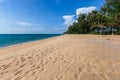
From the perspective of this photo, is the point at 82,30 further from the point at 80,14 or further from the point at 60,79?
the point at 60,79

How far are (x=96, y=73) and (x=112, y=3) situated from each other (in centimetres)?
4462

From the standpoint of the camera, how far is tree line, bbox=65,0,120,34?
38.3 metres

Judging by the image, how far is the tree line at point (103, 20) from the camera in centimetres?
3830

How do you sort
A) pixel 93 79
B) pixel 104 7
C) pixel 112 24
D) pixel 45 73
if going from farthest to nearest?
1. pixel 104 7
2. pixel 112 24
3. pixel 45 73
4. pixel 93 79

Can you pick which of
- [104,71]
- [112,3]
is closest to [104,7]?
[112,3]

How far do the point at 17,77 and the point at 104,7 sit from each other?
156ft

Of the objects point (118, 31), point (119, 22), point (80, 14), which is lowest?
point (118, 31)

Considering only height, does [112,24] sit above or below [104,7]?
below

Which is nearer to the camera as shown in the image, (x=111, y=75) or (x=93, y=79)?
(x=93, y=79)

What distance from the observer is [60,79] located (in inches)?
148

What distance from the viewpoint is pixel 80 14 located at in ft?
200

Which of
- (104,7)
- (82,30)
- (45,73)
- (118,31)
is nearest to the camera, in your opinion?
(45,73)

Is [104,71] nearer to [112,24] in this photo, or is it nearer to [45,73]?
[45,73]

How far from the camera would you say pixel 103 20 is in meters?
45.8
